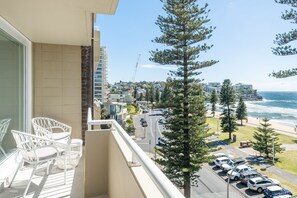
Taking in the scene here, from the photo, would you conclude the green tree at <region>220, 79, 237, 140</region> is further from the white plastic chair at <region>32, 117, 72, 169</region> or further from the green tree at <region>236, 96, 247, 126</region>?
the white plastic chair at <region>32, 117, 72, 169</region>

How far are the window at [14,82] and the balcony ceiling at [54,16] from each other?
0.55ft

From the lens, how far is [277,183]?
40.6ft

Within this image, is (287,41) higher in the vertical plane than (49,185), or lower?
higher

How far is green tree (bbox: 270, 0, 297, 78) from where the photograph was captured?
7.77 metres

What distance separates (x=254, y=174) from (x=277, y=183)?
132 cm

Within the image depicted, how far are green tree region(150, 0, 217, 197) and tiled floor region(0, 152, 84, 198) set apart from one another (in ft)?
24.9

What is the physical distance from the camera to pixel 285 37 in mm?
7973

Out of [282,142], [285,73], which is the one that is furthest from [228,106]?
[285,73]

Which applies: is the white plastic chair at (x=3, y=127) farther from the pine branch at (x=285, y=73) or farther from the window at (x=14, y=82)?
the pine branch at (x=285, y=73)

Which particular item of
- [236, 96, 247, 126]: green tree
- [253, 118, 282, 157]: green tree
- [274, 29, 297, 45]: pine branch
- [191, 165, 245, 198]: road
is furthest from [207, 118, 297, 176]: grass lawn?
[274, 29, 297, 45]: pine branch

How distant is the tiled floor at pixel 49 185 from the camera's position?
229 cm

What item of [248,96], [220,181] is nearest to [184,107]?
[220,181]

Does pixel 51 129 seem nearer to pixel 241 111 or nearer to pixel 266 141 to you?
pixel 266 141

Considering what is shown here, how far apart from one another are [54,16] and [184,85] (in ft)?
26.6
